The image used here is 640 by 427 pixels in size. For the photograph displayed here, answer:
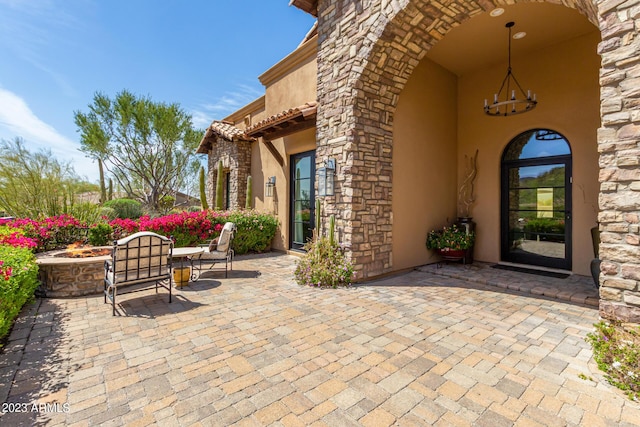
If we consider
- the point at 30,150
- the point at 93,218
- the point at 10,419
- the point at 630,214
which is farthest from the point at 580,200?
the point at 30,150

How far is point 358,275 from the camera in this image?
17.8 ft

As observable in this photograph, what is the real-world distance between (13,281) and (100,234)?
140 inches

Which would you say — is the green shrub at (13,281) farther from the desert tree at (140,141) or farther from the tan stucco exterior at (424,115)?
the desert tree at (140,141)

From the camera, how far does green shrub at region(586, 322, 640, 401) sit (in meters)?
2.16

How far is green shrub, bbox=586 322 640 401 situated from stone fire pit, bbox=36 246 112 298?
6.10 meters

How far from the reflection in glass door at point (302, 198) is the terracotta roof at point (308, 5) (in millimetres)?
3122

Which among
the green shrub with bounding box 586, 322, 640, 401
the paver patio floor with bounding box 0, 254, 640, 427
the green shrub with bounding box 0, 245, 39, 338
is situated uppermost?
the green shrub with bounding box 0, 245, 39, 338

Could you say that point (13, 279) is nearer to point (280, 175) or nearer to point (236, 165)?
point (280, 175)

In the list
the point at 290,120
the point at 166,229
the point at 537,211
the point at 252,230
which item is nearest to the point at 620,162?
the point at 537,211

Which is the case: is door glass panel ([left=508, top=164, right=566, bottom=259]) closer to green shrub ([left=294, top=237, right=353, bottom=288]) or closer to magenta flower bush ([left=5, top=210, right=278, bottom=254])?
green shrub ([left=294, top=237, right=353, bottom=288])

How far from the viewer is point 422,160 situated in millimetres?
6695

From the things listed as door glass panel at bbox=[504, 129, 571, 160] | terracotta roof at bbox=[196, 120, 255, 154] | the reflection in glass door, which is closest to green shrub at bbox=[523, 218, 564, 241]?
door glass panel at bbox=[504, 129, 571, 160]

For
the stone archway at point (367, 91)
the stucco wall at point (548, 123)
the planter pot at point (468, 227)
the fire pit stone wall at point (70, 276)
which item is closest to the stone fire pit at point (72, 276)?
the fire pit stone wall at point (70, 276)

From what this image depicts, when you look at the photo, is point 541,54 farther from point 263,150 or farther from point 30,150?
point 30,150
